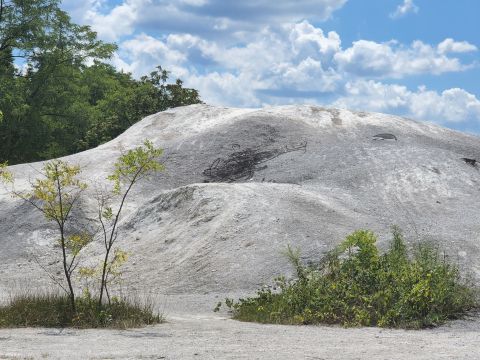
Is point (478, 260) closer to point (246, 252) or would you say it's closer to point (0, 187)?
point (246, 252)

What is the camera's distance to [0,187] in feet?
71.9

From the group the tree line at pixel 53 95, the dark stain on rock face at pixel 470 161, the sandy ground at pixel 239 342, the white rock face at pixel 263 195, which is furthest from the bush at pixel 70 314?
the tree line at pixel 53 95

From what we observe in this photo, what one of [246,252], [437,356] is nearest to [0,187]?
[246,252]

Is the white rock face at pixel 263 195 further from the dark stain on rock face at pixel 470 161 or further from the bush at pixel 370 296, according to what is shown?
the bush at pixel 370 296

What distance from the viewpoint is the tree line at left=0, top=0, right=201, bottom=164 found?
35.4m

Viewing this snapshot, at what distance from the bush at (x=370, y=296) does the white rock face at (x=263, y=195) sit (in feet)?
6.14

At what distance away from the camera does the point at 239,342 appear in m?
8.84

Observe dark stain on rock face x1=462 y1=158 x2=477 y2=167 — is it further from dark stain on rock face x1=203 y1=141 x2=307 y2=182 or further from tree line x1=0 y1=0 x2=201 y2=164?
tree line x1=0 y1=0 x2=201 y2=164

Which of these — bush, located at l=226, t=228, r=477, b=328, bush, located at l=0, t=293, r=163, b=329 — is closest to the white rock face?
bush, located at l=226, t=228, r=477, b=328

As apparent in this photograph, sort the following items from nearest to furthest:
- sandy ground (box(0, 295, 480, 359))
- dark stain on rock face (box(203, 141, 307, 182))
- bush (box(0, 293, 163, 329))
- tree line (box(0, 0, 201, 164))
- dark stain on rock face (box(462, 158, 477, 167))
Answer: sandy ground (box(0, 295, 480, 359)) → bush (box(0, 293, 163, 329)) → dark stain on rock face (box(462, 158, 477, 167)) → dark stain on rock face (box(203, 141, 307, 182)) → tree line (box(0, 0, 201, 164))

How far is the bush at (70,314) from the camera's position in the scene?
10.3 m

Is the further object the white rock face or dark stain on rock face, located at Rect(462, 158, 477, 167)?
dark stain on rock face, located at Rect(462, 158, 477, 167)

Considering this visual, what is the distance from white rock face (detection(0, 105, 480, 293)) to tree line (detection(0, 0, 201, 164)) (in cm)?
1191

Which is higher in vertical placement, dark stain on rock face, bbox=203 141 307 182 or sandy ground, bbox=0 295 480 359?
dark stain on rock face, bbox=203 141 307 182
